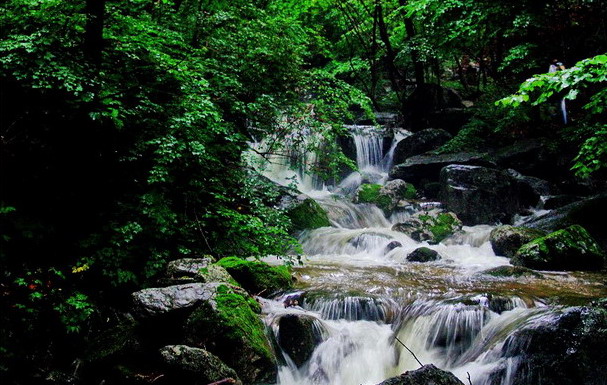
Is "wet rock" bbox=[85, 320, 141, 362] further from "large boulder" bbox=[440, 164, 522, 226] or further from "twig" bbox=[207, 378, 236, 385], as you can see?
"large boulder" bbox=[440, 164, 522, 226]

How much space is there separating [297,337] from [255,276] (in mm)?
1665

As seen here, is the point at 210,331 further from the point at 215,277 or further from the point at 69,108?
the point at 69,108

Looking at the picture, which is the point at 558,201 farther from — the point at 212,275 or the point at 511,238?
the point at 212,275

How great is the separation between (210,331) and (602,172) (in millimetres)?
14587

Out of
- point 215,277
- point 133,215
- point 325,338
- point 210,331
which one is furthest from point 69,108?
point 325,338

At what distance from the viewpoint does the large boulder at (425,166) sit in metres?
14.9

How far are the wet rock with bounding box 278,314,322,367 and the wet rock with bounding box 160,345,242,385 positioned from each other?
117 centimetres

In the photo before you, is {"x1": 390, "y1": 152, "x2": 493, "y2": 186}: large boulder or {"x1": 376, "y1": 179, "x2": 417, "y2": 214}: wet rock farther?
{"x1": 390, "y1": 152, "x2": 493, "y2": 186}: large boulder

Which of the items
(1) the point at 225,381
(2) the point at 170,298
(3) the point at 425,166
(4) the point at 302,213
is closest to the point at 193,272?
(2) the point at 170,298

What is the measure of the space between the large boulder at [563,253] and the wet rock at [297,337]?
17.8 ft

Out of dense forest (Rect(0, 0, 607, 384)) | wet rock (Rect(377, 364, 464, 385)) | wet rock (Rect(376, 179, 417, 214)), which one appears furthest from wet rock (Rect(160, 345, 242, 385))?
wet rock (Rect(376, 179, 417, 214))

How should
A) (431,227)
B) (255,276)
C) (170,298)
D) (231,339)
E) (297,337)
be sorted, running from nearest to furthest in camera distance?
(231,339), (170,298), (297,337), (255,276), (431,227)

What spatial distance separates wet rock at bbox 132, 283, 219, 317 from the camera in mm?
4445

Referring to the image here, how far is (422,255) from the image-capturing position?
355 inches
